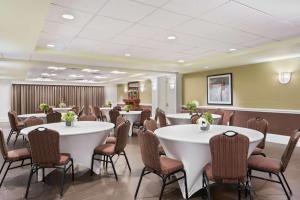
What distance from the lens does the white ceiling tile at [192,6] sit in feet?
8.80

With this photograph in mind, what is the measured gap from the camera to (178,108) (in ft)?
27.9

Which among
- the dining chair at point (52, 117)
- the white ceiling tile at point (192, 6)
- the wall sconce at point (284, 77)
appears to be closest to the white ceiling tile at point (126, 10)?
the white ceiling tile at point (192, 6)

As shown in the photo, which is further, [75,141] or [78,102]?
[78,102]

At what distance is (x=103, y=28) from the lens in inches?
145

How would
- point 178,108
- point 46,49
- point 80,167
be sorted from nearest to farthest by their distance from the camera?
point 80,167
point 46,49
point 178,108

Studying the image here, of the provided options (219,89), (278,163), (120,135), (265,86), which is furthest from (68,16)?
(219,89)

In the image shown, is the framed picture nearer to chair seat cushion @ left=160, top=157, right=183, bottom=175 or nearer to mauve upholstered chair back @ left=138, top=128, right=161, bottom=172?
chair seat cushion @ left=160, top=157, right=183, bottom=175

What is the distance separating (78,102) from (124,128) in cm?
1199

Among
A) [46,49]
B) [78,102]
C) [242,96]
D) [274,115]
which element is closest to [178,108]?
[242,96]

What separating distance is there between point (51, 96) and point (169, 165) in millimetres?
12827

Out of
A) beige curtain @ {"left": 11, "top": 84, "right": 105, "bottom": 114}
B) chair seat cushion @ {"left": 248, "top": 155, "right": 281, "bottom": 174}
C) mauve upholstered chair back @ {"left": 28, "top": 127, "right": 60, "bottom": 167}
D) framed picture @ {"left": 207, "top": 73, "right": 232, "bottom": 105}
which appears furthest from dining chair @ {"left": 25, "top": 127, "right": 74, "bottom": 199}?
beige curtain @ {"left": 11, "top": 84, "right": 105, "bottom": 114}

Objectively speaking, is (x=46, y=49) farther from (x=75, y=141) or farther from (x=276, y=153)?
(x=276, y=153)

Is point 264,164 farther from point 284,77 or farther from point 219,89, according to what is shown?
point 219,89

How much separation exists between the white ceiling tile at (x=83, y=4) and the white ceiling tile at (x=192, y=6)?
88 cm
